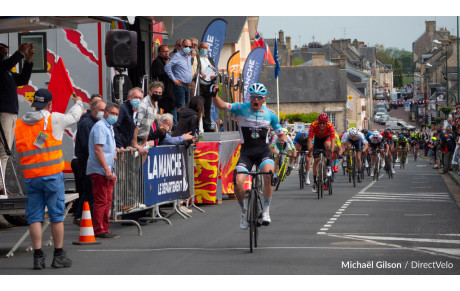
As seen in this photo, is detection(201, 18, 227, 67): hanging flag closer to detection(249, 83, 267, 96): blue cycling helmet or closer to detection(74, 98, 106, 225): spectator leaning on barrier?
detection(74, 98, 106, 225): spectator leaning on barrier

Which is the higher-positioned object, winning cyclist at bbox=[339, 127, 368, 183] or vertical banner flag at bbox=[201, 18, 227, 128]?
vertical banner flag at bbox=[201, 18, 227, 128]

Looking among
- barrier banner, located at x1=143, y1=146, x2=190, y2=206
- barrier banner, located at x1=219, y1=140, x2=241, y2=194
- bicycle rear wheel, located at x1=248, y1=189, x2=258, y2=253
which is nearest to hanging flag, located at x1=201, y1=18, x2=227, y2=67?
barrier banner, located at x1=219, y1=140, x2=241, y2=194

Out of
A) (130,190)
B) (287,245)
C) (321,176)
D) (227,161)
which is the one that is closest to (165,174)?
(130,190)

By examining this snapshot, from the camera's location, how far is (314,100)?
97.4 m

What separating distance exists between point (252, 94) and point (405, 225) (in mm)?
3799

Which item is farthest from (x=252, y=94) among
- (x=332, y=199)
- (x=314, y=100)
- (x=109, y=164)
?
(x=314, y=100)

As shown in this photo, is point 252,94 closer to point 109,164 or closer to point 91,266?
point 109,164

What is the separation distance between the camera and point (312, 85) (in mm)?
97375

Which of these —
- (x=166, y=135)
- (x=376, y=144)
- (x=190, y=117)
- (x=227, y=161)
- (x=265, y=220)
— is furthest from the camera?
(x=376, y=144)

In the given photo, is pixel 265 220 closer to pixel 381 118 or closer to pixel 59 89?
pixel 59 89

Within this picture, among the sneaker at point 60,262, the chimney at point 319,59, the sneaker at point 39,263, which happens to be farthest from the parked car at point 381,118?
the sneaker at point 39,263

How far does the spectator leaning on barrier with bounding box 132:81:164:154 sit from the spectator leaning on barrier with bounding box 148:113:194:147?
7.7 inches

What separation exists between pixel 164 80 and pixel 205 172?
7.32 ft

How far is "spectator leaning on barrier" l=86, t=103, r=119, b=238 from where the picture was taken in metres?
12.4
